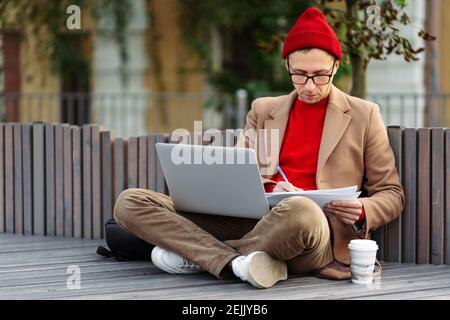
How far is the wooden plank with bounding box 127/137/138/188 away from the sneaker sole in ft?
5.03

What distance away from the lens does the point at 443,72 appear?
10445 mm

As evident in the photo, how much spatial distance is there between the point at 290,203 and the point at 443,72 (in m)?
7.04

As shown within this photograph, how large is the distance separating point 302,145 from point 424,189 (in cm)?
68

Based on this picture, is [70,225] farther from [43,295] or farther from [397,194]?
[397,194]

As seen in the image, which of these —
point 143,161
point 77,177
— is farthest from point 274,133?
point 77,177

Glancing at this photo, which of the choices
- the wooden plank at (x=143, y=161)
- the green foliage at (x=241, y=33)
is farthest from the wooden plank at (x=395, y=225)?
the green foliage at (x=241, y=33)

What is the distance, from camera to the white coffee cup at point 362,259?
3.98m

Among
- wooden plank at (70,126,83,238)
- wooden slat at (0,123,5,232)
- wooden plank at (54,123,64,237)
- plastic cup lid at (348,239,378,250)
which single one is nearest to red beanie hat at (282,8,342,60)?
plastic cup lid at (348,239,378,250)

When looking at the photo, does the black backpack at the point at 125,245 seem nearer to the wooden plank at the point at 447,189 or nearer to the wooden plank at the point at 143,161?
the wooden plank at the point at 143,161

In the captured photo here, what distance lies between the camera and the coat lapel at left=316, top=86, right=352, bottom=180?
427 centimetres

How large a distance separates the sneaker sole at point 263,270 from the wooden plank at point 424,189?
923 mm

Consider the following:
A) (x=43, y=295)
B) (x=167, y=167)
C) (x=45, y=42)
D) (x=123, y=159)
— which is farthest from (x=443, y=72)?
(x=43, y=295)

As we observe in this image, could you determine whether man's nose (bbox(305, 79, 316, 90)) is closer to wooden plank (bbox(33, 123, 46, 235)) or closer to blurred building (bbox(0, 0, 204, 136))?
wooden plank (bbox(33, 123, 46, 235))
